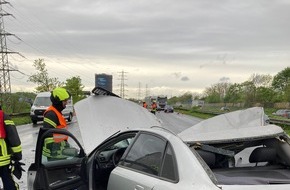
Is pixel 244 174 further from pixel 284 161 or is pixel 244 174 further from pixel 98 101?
pixel 98 101

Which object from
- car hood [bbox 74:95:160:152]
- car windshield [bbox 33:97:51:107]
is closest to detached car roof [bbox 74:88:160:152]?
car hood [bbox 74:95:160:152]

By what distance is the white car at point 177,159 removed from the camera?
2.96 metres

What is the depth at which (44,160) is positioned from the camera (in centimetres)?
459

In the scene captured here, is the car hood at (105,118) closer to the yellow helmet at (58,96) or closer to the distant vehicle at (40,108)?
the yellow helmet at (58,96)

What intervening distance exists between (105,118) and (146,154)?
83.5 inches

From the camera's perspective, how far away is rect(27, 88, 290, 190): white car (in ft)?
9.71

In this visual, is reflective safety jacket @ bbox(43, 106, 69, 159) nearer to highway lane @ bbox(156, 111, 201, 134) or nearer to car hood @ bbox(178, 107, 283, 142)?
car hood @ bbox(178, 107, 283, 142)

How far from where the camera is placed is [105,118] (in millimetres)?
5656

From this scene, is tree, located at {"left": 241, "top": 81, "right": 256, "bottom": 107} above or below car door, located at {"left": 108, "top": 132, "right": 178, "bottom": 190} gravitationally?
above

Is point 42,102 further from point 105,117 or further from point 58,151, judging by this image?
point 58,151

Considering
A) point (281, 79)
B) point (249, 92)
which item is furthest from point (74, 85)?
point (281, 79)

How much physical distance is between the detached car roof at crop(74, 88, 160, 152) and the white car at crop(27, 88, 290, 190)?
0.06ft

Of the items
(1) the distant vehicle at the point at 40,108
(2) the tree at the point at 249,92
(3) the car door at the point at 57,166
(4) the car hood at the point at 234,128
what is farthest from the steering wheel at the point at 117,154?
(2) the tree at the point at 249,92

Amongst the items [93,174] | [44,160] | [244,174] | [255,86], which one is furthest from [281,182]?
A: [255,86]
